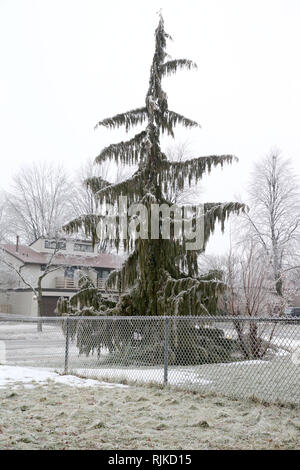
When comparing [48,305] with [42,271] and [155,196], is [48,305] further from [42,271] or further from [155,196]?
[155,196]

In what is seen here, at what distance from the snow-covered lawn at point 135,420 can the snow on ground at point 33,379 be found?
0.24 m

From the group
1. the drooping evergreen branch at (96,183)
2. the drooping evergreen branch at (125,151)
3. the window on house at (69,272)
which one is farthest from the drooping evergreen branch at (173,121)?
the window on house at (69,272)

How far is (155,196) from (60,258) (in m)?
26.8

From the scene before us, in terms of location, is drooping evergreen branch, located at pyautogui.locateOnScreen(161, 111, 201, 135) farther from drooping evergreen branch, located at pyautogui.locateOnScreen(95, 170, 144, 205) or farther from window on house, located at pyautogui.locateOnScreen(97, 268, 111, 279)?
window on house, located at pyautogui.locateOnScreen(97, 268, 111, 279)

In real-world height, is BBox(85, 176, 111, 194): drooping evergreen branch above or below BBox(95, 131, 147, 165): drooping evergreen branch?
below

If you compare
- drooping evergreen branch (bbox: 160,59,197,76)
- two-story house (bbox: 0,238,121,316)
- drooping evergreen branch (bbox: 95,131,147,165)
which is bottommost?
two-story house (bbox: 0,238,121,316)

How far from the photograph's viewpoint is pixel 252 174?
31.7 meters

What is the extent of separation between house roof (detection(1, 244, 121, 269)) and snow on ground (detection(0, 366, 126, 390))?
25152mm

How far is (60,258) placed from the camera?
37.6m

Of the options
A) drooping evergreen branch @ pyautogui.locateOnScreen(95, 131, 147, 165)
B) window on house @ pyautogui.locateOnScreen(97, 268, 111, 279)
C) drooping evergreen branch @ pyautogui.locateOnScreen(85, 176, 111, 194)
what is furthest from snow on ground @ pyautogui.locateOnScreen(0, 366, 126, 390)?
window on house @ pyautogui.locateOnScreen(97, 268, 111, 279)

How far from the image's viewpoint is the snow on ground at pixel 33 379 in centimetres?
721

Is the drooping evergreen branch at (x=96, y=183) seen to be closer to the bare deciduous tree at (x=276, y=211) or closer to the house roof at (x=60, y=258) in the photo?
the bare deciduous tree at (x=276, y=211)

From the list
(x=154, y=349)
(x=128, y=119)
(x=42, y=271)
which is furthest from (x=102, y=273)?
(x=154, y=349)

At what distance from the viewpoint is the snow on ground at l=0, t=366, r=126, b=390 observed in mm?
7207
